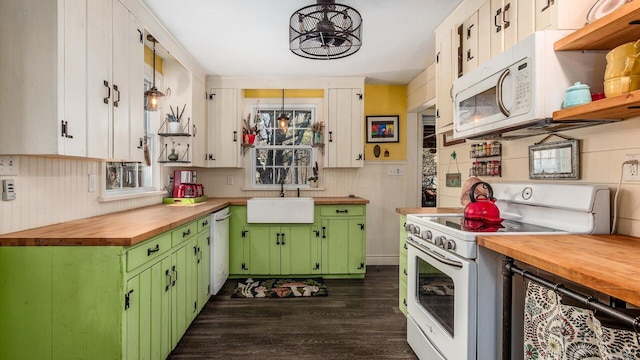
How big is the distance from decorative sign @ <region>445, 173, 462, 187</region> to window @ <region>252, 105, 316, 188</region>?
1.86 meters

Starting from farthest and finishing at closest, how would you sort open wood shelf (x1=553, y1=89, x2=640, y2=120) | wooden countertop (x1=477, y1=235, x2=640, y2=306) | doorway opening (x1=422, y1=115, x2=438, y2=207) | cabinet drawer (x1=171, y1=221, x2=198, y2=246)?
1. doorway opening (x1=422, y1=115, x2=438, y2=207)
2. cabinet drawer (x1=171, y1=221, x2=198, y2=246)
3. open wood shelf (x1=553, y1=89, x2=640, y2=120)
4. wooden countertop (x1=477, y1=235, x2=640, y2=306)

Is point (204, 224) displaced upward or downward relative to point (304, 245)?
upward

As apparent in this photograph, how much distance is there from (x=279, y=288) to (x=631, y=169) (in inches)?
115

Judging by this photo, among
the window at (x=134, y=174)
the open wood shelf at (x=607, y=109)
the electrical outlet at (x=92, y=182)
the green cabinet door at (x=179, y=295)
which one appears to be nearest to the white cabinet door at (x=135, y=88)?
the window at (x=134, y=174)

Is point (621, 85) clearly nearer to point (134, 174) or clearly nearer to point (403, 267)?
point (403, 267)

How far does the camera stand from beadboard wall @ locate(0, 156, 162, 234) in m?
1.65

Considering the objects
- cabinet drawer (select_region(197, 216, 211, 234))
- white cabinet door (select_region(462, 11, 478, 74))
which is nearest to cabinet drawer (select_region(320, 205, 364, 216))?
cabinet drawer (select_region(197, 216, 211, 234))

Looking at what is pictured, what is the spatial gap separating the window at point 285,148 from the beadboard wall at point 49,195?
2161 mm

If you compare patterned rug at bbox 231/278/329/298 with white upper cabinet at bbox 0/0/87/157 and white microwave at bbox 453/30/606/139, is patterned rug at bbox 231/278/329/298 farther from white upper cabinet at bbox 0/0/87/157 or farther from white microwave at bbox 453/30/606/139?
white microwave at bbox 453/30/606/139

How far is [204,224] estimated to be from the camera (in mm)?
2865

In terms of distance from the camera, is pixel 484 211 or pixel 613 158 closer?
pixel 613 158

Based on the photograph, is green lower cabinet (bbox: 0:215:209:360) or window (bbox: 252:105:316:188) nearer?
green lower cabinet (bbox: 0:215:209:360)

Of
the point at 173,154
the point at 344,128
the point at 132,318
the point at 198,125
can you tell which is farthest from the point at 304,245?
the point at 132,318

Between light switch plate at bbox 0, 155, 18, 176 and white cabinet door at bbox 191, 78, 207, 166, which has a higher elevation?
white cabinet door at bbox 191, 78, 207, 166
